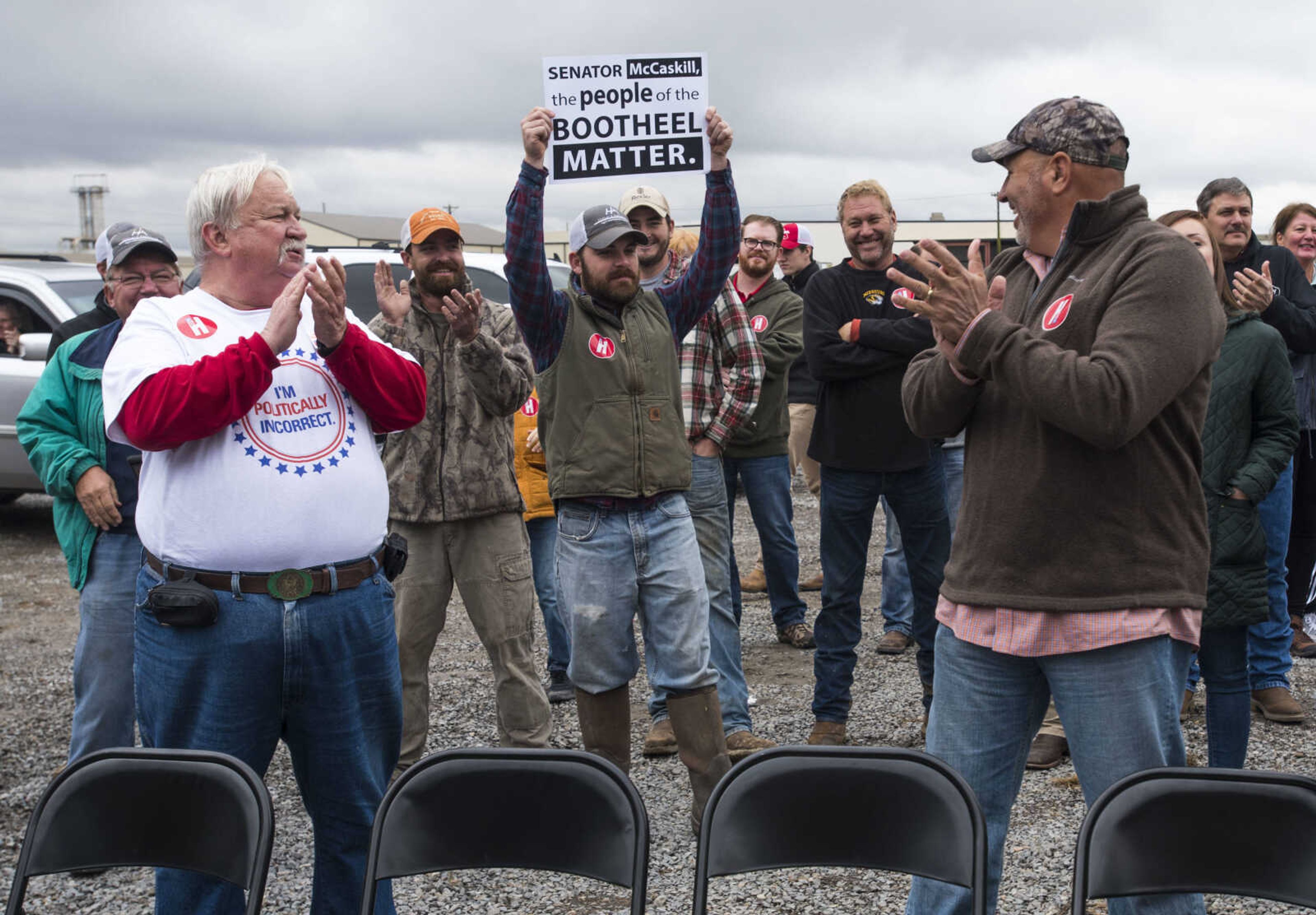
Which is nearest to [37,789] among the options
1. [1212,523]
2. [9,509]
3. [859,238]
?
[859,238]

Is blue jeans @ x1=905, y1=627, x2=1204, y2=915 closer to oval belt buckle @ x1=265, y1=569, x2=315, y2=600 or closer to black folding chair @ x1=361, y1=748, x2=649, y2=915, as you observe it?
black folding chair @ x1=361, y1=748, x2=649, y2=915

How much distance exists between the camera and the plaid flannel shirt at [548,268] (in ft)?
11.5

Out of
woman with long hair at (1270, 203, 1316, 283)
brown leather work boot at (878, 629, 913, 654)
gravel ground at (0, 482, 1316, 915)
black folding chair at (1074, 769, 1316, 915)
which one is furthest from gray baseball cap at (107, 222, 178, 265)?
woman with long hair at (1270, 203, 1316, 283)

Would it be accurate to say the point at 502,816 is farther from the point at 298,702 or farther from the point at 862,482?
the point at 862,482

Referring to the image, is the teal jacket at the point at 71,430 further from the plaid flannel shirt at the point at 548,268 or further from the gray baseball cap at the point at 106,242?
the plaid flannel shirt at the point at 548,268

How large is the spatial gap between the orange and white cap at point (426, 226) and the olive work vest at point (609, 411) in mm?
703

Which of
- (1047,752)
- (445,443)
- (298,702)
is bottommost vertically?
(1047,752)

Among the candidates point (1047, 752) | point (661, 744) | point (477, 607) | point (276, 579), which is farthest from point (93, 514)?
point (1047, 752)

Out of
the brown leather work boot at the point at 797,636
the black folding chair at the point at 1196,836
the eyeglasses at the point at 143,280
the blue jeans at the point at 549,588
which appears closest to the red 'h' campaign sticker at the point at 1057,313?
the black folding chair at the point at 1196,836

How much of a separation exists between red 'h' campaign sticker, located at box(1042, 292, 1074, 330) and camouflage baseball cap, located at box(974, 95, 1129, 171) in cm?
28

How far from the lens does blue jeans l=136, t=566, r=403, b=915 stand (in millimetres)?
2434

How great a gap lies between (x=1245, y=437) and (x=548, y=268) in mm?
2416

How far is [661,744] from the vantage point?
4555mm

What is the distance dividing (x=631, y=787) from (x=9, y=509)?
1070cm
